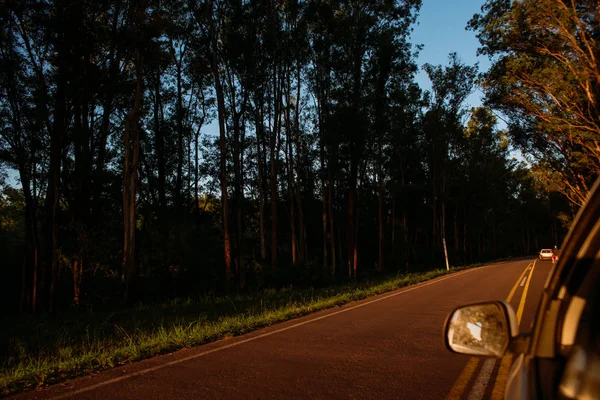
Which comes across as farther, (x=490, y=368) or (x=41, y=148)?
(x=41, y=148)

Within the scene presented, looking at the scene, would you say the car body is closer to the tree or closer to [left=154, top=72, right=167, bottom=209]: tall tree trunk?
the tree

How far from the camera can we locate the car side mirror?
1.71m

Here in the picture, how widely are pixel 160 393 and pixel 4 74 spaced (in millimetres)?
22231

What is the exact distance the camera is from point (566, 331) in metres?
1.53

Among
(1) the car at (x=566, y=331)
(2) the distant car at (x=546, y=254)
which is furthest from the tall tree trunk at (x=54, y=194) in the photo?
(2) the distant car at (x=546, y=254)

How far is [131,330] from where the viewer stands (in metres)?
10.4

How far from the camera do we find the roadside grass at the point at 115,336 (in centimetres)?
621

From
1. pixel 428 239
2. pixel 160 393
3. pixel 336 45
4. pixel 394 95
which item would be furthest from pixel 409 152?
pixel 160 393

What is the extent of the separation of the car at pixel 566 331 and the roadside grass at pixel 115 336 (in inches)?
231

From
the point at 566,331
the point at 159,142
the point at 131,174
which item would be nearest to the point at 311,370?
the point at 566,331

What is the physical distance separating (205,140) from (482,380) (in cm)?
3558

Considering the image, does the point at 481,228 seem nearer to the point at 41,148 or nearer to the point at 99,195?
the point at 99,195

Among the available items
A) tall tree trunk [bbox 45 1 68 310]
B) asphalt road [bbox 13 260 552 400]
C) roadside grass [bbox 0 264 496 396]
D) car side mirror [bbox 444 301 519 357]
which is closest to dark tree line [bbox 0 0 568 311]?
tall tree trunk [bbox 45 1 68 310]

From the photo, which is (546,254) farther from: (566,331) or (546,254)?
(566,331)
